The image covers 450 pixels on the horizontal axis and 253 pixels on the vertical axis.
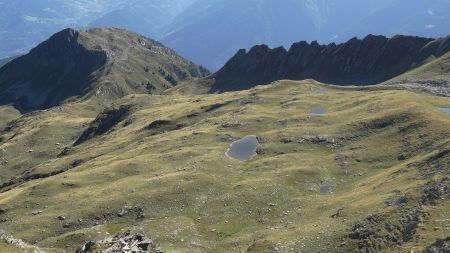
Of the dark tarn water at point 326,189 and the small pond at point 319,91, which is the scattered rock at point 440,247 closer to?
the dark tarn water at point 326,189

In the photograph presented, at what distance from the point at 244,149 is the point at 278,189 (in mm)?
28251

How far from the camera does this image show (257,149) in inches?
4427

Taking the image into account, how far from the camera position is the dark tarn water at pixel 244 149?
110m

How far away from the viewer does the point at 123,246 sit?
62.1 meters

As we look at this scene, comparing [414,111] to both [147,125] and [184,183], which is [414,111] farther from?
[147,125]

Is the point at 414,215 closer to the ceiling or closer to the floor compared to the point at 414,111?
closer to the floor

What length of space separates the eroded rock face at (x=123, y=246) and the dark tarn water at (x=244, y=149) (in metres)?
45.7

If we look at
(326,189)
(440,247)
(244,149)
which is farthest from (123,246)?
(244,149)

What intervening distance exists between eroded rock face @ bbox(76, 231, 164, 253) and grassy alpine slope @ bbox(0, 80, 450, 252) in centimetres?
1061

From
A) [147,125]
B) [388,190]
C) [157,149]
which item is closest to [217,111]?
[147,125]

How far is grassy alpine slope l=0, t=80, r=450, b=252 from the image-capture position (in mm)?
62812

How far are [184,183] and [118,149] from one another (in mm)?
69385

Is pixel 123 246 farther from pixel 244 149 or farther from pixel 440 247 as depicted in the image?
pixel 244 149

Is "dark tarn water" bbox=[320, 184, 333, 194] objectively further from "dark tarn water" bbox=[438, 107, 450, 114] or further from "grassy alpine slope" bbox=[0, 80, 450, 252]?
"dark tarn water" bbox=[438, 107, 450, 114]
